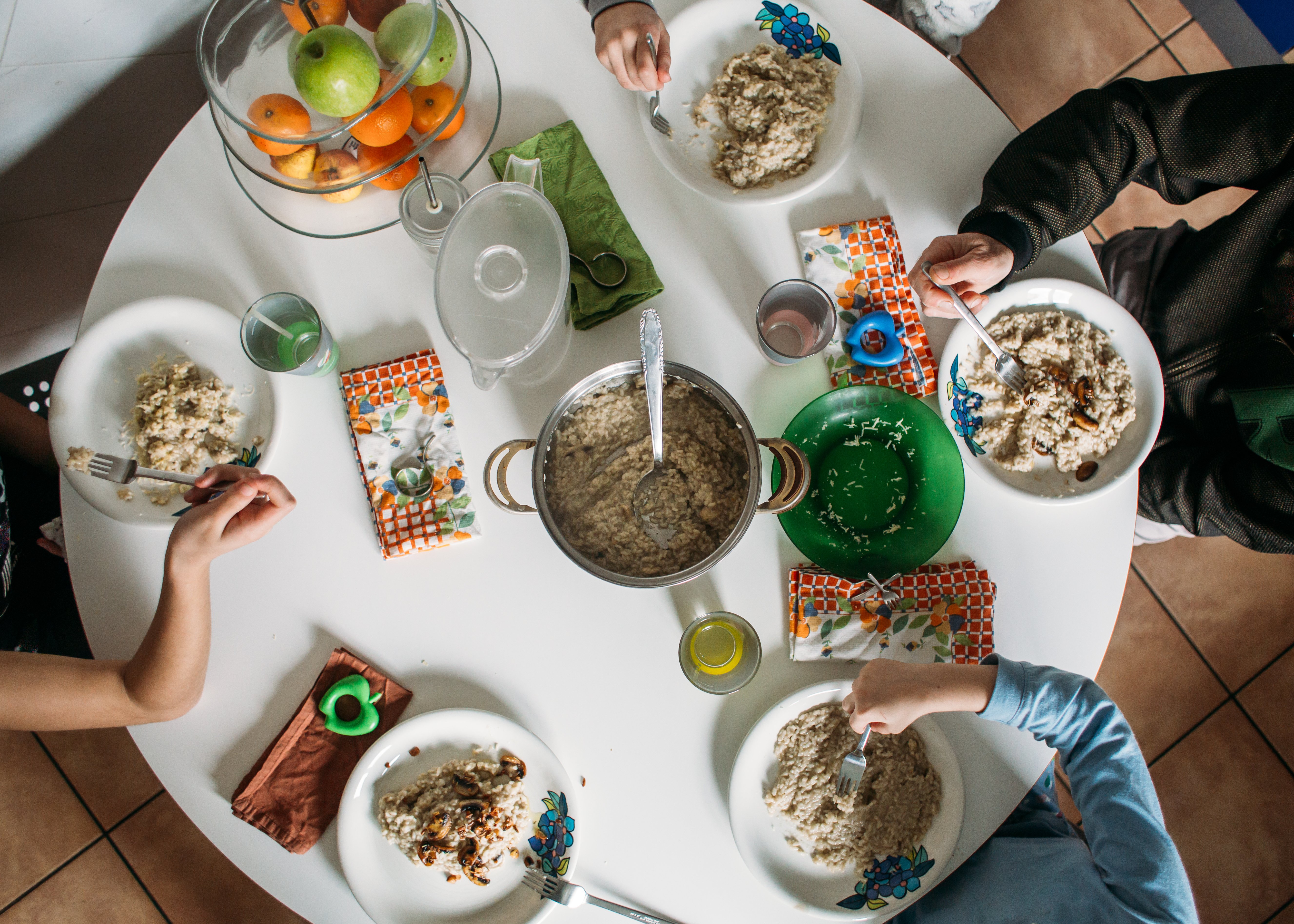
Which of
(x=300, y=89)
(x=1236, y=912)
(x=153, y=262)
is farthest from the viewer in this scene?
(x=1236, y=912)

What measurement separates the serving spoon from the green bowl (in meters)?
0.18

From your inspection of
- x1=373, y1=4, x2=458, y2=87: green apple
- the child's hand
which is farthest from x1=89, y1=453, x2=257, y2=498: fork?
x1=373, y1=4, x2=458, y2=87: green apple

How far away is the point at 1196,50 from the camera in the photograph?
75.6 inches

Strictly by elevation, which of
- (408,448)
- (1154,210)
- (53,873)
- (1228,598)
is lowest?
(1228,598)

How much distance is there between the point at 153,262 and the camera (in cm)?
110

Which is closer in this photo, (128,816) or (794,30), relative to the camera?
(794,30)

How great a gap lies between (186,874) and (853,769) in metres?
1.63

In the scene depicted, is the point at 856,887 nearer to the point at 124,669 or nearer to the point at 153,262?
the point at 124,669

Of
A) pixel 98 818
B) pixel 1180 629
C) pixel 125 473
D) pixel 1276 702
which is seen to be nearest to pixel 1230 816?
pixel 1276 702

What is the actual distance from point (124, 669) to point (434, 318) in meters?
0.65

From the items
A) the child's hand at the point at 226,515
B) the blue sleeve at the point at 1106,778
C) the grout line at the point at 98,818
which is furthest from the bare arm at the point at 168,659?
the blue sleeve at the point at 1106,778

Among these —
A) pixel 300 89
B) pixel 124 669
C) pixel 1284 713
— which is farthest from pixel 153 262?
pixel 1284 713

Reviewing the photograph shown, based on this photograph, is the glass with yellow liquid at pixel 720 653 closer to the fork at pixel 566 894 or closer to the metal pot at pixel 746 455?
the metal pot at pixel 746 455

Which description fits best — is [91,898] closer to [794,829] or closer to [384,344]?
[384,344]
